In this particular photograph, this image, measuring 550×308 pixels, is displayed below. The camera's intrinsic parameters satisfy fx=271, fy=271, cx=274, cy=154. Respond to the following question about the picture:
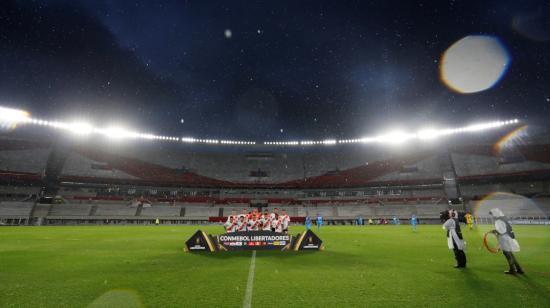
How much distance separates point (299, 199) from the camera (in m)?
60.3

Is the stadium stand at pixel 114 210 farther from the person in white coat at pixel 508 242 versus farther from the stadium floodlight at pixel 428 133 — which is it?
the stadium floodlight at pixel 428 133

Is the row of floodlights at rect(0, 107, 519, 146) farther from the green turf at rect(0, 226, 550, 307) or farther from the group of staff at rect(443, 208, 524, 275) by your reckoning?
the group of staff at rect(443, 208, 524, 275)

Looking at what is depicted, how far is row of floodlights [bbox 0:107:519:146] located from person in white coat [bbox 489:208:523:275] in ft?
177

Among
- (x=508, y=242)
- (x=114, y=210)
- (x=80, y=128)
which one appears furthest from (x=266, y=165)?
(x=508, y=242)

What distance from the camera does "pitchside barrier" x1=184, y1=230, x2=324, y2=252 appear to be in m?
11.8

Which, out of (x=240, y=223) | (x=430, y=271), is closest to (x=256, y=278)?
(x=430, y=271)

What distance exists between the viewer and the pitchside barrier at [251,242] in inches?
464

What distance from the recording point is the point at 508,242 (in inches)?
294

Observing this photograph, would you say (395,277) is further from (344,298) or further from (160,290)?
(160,290)

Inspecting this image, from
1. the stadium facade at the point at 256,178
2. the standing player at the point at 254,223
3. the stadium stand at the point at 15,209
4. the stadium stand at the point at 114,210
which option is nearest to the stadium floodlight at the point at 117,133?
the stadium facade at the point at 256,178

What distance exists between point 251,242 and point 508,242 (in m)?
8.77

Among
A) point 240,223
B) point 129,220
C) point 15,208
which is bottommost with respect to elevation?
point 129,220

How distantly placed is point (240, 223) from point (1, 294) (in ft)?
28.9

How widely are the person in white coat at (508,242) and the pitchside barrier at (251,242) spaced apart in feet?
21.5
